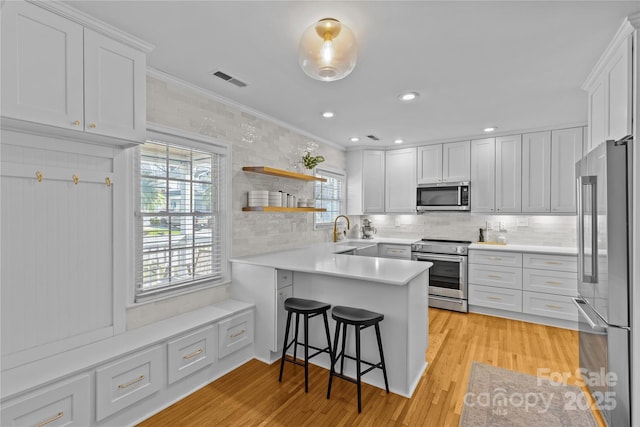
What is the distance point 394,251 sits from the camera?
500 centimetres

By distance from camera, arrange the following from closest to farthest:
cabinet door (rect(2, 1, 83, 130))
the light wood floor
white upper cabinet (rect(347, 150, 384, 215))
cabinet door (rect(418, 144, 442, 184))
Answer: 1. cabinet door (rect(2, 1, 83, 130))
2. the light wood floor
3. cabinet door (rect(418, 144, 442, 184))
4. white upper cabinet (rect(347, 150, 384, 215))

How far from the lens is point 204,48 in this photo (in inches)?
85.7

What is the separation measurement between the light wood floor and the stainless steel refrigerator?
2.58ft

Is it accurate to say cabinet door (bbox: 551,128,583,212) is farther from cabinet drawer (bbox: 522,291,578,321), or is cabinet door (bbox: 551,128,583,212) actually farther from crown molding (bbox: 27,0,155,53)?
crown molding (bbox: 27,0,155,53)

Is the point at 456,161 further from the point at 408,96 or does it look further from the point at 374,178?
the point at 408,96

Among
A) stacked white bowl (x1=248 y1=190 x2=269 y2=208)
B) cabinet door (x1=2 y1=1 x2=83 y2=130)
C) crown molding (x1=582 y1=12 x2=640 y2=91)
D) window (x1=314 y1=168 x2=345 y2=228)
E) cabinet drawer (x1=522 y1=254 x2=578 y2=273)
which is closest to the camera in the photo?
cabinet door (x1=2 y1=1 x2=83 y2=130)

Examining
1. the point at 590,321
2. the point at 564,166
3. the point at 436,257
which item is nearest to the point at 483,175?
the point at 564,166

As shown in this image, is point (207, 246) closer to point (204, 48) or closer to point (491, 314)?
point (204, 48)

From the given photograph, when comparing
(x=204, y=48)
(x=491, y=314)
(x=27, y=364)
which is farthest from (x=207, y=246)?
(x=491, y=314)

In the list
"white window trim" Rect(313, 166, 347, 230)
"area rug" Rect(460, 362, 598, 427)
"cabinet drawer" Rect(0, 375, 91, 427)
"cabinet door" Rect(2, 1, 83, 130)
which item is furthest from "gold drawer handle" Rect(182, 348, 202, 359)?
"white window trim" Rect(313, 166, 347, 230)

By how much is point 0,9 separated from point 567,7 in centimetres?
299

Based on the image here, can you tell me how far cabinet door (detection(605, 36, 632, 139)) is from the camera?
188cm

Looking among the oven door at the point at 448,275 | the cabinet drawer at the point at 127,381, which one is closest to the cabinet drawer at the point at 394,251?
the oven door at the point at 448,275

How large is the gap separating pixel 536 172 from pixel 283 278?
12.3ft
